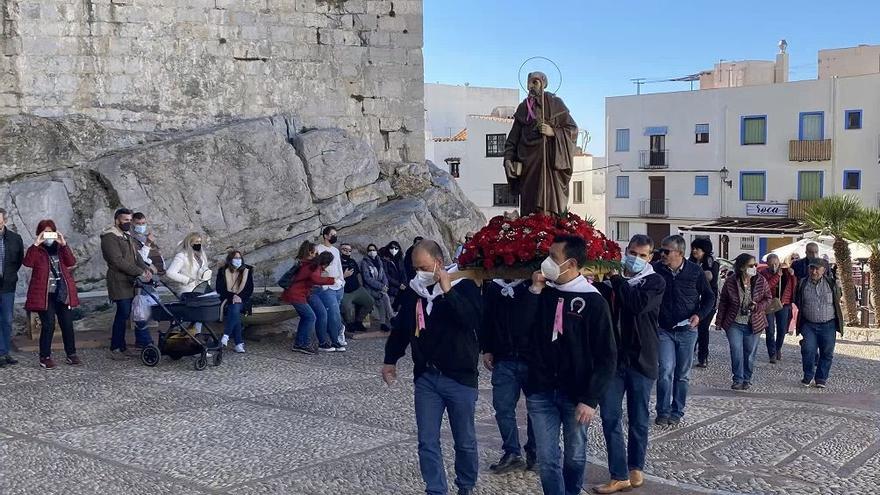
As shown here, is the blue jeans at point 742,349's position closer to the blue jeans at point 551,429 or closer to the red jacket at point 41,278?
the blue jeans at point 551,429

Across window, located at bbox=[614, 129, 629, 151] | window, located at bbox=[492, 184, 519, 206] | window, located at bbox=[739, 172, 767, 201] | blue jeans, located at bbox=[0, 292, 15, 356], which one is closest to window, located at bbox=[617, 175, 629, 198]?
window, located at bbox=[614, 129, 629, 151]

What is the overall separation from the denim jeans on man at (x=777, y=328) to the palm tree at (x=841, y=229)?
4814 mm

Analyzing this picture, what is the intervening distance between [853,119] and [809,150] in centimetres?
193

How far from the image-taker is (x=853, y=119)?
3872cm

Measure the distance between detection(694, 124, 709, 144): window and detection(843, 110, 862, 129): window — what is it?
5297 mm

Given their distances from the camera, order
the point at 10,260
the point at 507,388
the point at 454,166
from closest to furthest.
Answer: the point at 507,388
the point at 10,260
the point at 454,166

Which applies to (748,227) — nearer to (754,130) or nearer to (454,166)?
(754,130)

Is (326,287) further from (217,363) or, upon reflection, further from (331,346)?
(217,363)

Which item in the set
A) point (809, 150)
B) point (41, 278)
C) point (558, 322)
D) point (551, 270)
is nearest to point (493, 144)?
point (809, 150)

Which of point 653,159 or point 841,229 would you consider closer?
point 841,229

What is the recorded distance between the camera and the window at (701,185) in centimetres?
4231

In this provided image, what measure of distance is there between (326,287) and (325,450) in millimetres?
4843

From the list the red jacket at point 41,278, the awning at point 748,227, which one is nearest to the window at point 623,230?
the awning at point 748,227

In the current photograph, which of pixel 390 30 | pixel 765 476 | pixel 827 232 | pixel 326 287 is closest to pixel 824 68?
pixel 827 232
